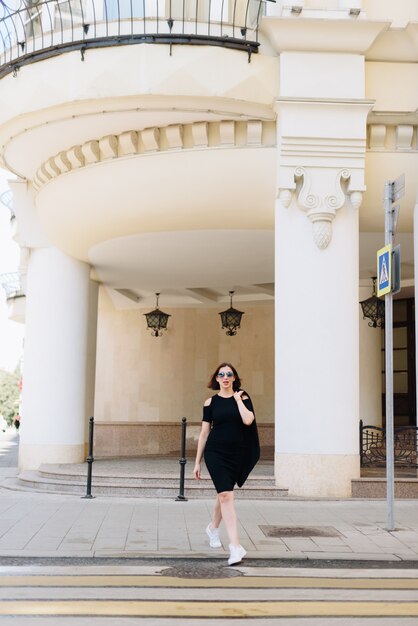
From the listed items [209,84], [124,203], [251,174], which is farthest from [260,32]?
[124,203]

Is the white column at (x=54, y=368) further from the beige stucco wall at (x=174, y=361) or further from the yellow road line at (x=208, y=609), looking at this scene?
the yellow road line at (x=208, y=609)

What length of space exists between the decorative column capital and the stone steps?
3.78 metres

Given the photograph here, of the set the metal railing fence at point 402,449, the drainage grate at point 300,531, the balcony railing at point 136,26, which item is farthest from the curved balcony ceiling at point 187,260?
the drainage grate at point 300,531

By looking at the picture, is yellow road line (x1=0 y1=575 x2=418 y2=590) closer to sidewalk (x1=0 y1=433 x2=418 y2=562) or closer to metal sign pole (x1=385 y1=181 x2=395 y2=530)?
sidewalk (x1=0 y1=433 x2=418 y2=562)

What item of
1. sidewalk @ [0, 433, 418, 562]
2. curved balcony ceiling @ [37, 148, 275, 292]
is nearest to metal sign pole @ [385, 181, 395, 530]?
sidewalk @ [0, 433, 418, 562]

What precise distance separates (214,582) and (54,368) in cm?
973

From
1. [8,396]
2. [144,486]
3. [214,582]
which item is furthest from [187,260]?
[8,396]

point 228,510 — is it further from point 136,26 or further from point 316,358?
point 136,26

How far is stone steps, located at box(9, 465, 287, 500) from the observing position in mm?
11953

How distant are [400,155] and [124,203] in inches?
184

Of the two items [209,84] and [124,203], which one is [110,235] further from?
[209,84]

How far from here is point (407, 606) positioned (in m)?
5.91

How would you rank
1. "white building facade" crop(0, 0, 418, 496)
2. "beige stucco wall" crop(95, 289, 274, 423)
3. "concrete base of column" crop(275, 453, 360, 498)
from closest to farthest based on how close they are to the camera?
"concrete base of column" crop(275, 453, 360, 498) < "white building facade" crop(0, 0, 418, 496) < "beige stucco wall" crop(95, 289, 274, 423)

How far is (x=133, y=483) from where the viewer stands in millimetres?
12344
